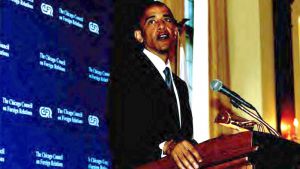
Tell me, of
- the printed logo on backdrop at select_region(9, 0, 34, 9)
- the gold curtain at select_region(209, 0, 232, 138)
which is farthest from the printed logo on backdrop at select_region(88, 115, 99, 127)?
the gold curtain at select_region(209, 0, 232, 138)

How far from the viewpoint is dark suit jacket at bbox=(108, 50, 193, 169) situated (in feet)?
9.25

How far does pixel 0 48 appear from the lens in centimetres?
394

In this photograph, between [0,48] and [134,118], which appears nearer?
[134,118]

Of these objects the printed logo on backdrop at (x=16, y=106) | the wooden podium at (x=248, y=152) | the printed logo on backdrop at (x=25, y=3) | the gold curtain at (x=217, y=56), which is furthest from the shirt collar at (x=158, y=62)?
the gold curtain at (x=217, y=56)

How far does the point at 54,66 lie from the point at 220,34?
2993 mm

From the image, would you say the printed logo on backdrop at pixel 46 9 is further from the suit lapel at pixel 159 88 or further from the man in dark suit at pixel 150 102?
the suit lapel at pixel 159 88

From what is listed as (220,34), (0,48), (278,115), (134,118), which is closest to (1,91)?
(0,48)

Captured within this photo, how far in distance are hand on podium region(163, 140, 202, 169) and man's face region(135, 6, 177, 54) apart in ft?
2.63

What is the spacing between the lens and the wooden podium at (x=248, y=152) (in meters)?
2.28

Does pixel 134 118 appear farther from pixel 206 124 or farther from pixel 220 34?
pixel 220 34

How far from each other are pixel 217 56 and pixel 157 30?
360 centimetres

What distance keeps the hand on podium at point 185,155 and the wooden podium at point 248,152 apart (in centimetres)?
2

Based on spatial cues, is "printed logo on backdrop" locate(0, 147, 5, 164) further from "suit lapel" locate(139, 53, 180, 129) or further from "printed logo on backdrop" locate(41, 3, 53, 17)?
"suit lapel" locate(139, 53, 180, 129)

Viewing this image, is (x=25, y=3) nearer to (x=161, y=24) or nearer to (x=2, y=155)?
(x=2, y=155)
